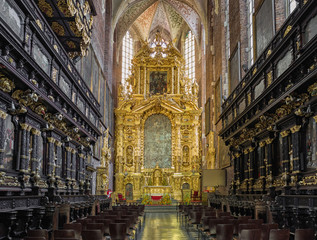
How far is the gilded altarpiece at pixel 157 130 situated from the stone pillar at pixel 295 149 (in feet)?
81.1

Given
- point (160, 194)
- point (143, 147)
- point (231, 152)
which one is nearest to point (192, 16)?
point (143, 147)

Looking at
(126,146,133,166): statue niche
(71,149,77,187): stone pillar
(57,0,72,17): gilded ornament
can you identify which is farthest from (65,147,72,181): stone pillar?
(126,146,133,166): statue niche

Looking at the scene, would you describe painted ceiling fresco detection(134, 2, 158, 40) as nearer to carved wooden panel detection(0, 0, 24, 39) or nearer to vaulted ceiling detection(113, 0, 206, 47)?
vaulted ceiling detection(113, 0, 206, 47)

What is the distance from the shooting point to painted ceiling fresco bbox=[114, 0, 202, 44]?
131 ft

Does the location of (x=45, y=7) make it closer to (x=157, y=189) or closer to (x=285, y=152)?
(x=285, y=152)

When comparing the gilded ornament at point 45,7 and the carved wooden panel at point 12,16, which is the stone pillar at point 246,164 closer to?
the gilded ornament at point 45,7

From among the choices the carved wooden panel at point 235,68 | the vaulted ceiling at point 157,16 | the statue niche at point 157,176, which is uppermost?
the vaulted ceiling at point 157,16

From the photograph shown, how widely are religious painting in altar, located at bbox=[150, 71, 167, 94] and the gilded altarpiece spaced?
97 millimetres

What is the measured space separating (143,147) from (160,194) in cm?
597

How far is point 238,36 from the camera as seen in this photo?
21125mm

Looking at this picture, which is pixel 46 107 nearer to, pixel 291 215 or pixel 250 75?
pixel 291 215

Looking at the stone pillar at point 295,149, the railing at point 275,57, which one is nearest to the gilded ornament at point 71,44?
the railing at point 275,57

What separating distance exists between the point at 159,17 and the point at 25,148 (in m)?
36.3

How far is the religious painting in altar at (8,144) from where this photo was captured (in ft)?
31.3
